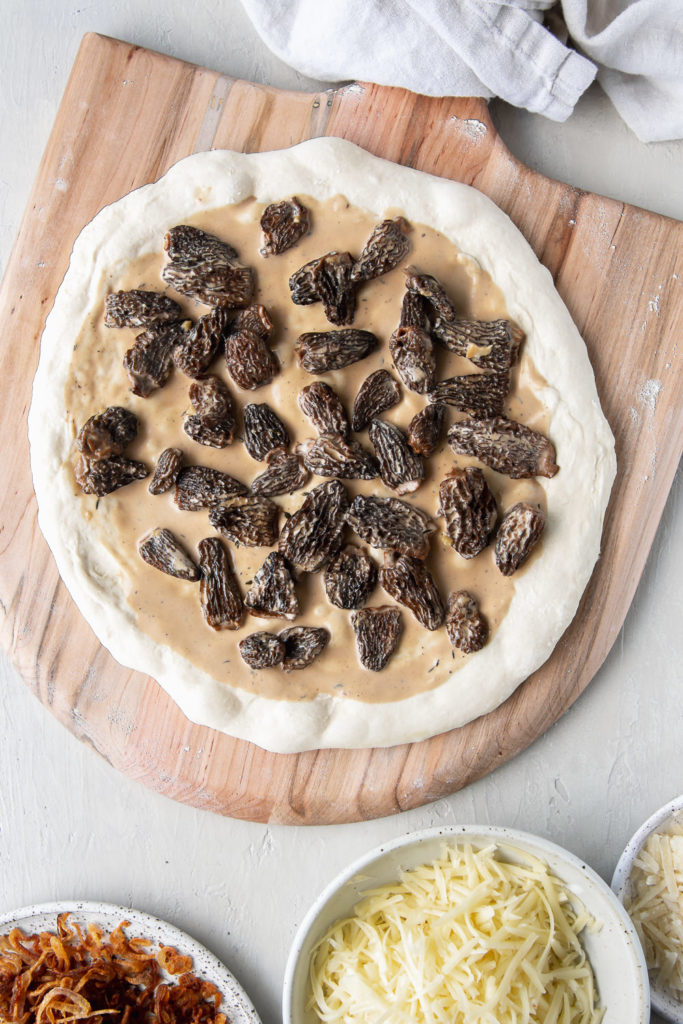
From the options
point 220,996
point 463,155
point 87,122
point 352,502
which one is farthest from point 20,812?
point 463,155

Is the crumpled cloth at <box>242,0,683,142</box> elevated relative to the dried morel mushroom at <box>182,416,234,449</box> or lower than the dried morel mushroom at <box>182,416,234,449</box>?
elevated

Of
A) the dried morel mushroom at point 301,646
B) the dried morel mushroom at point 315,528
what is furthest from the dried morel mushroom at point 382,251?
the dried morel mushroom at point 301,646

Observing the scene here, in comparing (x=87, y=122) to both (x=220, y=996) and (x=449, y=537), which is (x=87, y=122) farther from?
(x=220, y=996)

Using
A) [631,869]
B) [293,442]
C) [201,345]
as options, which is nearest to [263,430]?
[293,442]

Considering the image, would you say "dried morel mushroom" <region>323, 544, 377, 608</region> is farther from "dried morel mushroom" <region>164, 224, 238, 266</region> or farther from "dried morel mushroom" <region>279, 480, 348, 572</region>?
"dried morel mushroom" <region>164, 224, 238, 266</region>

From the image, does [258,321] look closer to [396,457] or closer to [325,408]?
[325,408]

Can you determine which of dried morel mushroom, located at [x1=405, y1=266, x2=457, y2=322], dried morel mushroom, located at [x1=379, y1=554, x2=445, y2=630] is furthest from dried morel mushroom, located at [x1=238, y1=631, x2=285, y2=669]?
dried morel mushroom, located at [x1=405, y1=266, x2=457, y2=322]

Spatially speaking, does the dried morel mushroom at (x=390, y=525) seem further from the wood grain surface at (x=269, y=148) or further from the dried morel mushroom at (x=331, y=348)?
the wood grain surface at (x=269, y=148)
